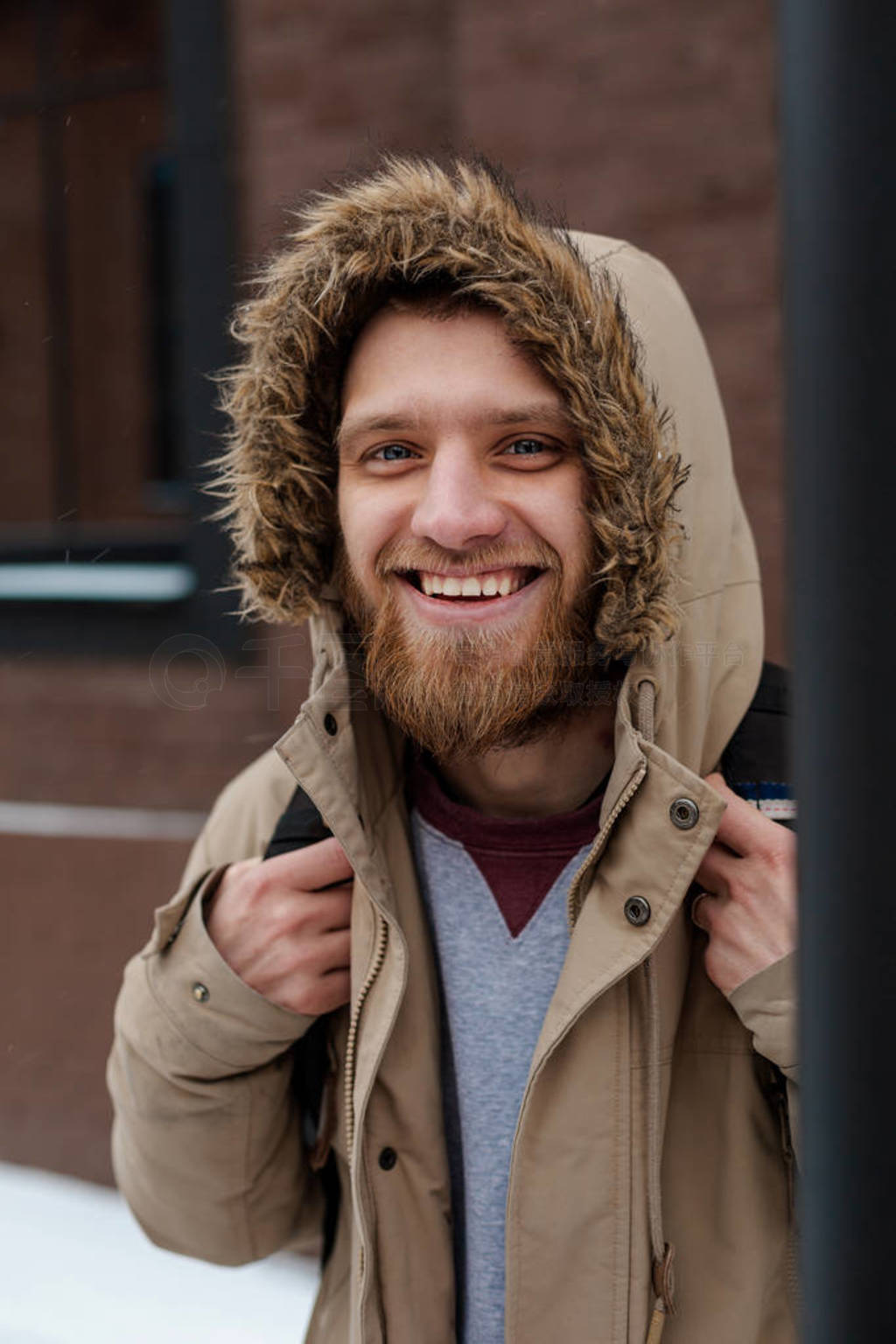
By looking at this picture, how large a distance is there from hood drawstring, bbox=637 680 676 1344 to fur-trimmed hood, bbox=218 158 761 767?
7.8 inches

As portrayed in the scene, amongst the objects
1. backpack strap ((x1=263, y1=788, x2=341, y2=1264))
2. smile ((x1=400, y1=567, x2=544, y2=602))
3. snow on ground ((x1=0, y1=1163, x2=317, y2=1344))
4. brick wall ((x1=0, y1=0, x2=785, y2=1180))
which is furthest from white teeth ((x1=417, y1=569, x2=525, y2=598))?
snow on ground ((x1=0, y1=1163, x2=317, y2=1344))

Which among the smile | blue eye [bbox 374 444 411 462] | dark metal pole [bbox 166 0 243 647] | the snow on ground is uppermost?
dark metal pole [bbox 166 0 243 647]

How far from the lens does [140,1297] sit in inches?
118

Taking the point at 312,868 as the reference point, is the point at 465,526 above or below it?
above

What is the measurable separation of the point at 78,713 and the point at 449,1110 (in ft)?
9.44

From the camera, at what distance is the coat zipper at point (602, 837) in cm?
142

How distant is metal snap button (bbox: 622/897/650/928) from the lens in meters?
1.40

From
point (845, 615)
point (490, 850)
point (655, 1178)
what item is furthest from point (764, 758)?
point (845, 615)

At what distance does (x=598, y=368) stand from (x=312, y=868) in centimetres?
71

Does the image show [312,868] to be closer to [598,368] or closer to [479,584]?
[479,584]

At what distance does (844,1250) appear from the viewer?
51 centimetres

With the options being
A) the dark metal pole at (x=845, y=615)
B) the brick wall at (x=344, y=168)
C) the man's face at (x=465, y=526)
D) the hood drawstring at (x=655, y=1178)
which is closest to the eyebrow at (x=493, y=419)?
the man's face at (x=465, y=526)

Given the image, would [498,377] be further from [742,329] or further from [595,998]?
[742,329]

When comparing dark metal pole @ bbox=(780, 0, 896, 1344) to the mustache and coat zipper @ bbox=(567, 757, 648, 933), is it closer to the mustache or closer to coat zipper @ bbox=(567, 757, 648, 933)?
coat zipper @ bbox=(567, 757, 648, 933)
